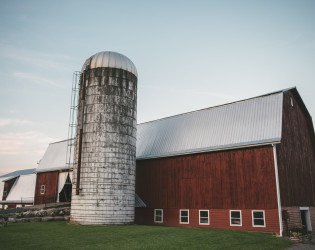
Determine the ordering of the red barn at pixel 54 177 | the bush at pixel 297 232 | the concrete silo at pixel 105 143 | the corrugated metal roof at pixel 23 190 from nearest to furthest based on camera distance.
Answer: the bush at pixel 297 232 < the concrete silo at pixel 105 143 < the red barn at pixel 54 177 < the corrugated metal roof at pixel 23 190

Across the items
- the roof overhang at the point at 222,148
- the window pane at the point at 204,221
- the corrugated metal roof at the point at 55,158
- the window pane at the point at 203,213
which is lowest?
the window pane at the point at 204,221

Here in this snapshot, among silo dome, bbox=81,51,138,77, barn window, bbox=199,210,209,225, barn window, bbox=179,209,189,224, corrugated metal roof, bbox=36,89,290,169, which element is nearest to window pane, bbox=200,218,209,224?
barn window, bbox=199,210,209,225

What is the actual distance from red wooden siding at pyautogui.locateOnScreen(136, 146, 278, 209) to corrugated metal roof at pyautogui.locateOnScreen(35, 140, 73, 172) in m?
12.8

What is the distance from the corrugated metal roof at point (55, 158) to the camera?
116 feet

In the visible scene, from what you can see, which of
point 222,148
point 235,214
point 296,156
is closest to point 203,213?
point 235,214

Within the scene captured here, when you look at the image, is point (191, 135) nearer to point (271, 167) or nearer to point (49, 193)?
point (271, 167)

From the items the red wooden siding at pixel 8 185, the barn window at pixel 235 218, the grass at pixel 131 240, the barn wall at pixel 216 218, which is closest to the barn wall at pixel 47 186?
the red wooden siding at pixel 8 185

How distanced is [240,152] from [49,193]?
78.7 ft

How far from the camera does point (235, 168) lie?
2069 cm

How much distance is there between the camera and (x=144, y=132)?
1196 inches

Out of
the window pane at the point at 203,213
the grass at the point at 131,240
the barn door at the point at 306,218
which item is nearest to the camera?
the grass at the point at 131,240

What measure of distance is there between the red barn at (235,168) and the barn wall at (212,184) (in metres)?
0.06

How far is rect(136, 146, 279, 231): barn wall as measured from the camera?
19.2 m

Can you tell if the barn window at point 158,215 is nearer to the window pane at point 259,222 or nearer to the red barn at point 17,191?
the window pane at point 259,222
